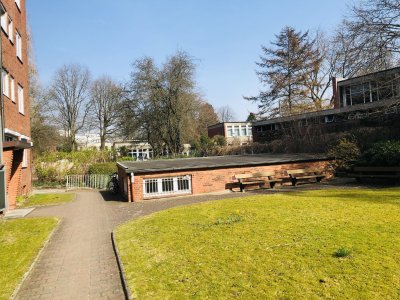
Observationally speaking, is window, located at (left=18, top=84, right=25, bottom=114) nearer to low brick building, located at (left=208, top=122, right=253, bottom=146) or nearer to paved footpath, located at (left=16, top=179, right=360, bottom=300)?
paved footpath, located at (left=16, top=179, right=360, bottom=300)

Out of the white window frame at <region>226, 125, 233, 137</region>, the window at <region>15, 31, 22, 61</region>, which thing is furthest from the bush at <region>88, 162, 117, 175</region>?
the white window frame at <region>226, 125, 233, 137</region>

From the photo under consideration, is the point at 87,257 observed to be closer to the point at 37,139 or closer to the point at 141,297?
the point at 141,297

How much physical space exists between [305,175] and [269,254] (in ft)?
50.1

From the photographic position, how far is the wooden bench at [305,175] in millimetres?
20859

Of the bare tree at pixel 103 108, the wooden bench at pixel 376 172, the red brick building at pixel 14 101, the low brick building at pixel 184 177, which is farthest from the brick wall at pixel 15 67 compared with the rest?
the bare tree at pixel 103 108

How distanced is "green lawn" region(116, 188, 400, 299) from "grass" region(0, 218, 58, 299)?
78.2 inches

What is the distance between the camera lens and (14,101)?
17.5 metres

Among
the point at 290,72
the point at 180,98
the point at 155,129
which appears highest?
the point at 290,72

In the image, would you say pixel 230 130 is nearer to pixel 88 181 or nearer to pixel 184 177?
pixel 88 181

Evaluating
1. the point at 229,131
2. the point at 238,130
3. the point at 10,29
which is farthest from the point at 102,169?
the point at 238,130

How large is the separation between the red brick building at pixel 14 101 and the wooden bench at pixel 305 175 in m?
13.7

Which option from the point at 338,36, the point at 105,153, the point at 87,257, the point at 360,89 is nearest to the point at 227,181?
the point at 338,36

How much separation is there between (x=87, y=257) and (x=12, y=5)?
15345 millimetres

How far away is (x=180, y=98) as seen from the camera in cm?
4288
